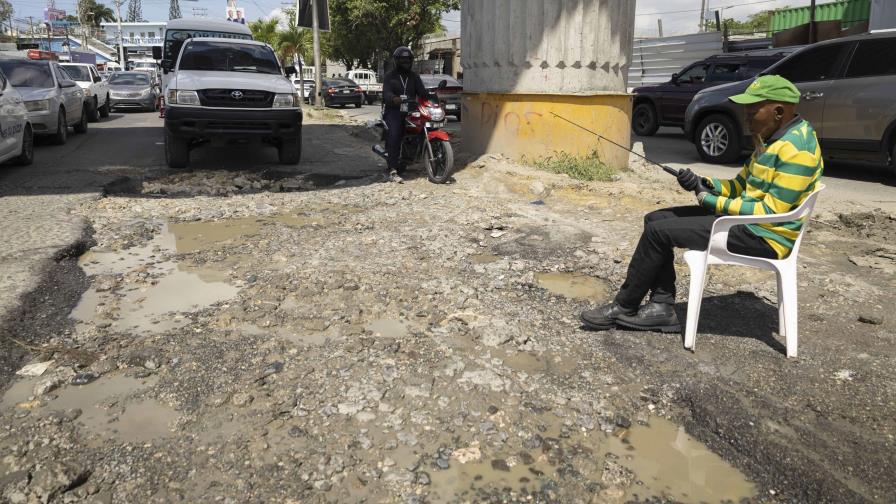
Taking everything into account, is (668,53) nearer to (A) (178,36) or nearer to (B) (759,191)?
(A) (178,36)

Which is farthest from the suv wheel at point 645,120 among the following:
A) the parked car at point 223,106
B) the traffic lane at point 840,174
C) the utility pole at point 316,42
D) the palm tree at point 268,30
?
the palm tree at point 268,30

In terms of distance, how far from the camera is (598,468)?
2.52 meters

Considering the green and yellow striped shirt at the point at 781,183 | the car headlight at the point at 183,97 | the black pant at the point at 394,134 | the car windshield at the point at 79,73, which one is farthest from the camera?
the car windshield at the point at 79,73

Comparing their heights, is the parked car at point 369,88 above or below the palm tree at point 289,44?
below

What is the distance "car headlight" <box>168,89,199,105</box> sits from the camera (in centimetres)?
832

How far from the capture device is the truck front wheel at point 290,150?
9.23 m

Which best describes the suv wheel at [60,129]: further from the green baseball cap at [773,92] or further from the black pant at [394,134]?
the green baseball cap at [773,92]

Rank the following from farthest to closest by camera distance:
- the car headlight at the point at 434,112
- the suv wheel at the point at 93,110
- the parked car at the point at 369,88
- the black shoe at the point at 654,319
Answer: the parked car at the point at 369,88 < the suv wheel at the point at 93,110 < the car headlight at the point at 434,112 < the black shoe at the point at 654,319

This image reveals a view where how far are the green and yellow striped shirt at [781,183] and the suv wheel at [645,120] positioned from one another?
11722 millimetres

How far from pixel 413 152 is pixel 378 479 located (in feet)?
21.1

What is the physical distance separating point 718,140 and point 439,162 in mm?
4785

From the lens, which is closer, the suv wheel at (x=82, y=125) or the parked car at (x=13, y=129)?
the parked car at (x=13, y=129)

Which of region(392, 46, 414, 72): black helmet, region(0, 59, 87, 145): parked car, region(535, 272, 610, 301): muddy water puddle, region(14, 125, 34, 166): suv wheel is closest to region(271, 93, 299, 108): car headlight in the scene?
region(392, 46, 414, 72): black helmet

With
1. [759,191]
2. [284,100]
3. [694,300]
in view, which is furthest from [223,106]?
[759,191]
